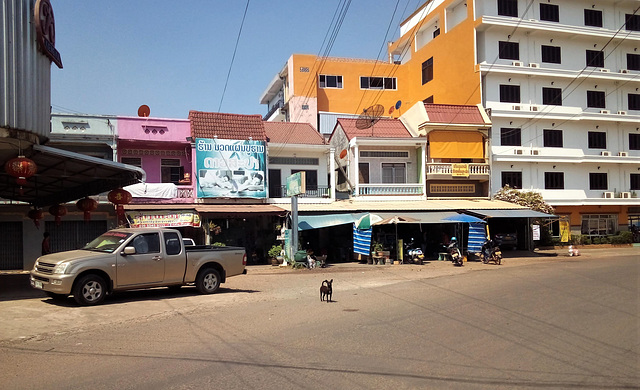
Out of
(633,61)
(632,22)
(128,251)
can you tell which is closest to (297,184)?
(128,251)

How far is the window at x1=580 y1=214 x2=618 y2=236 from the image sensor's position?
3575 cm

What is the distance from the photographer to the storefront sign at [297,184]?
22261mm

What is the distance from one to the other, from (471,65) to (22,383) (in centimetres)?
3360

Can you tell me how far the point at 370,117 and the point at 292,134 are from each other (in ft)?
16.4

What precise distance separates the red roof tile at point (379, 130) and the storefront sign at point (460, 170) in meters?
3.45

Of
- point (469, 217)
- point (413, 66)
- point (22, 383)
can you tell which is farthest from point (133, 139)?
point (413, 66)

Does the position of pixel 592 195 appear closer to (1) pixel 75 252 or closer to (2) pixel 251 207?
(2) pixel 251 207

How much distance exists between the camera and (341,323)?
9312 millimetres

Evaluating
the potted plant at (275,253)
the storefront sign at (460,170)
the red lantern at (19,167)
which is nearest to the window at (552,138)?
the storefront sign at (460,170)

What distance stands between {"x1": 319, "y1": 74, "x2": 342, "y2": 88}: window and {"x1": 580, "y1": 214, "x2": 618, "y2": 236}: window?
21.2m

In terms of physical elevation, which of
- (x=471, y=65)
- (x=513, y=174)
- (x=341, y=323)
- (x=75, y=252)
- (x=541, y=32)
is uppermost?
(x=541, y=32)

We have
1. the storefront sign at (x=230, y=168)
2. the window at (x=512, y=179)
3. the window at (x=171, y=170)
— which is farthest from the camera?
the window at (x=512, y=179)

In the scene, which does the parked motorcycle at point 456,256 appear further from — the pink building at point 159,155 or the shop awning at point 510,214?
the pink building at point 159,155

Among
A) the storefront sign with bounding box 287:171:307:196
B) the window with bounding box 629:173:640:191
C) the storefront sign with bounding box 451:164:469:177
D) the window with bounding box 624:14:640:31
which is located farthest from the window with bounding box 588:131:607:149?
the storefront sign with bounding box 287:171:307:196
